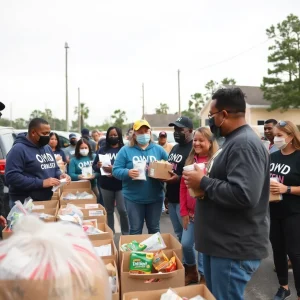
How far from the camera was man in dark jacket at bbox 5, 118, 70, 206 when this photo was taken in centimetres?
365

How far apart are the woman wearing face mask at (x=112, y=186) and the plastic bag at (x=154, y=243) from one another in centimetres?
217

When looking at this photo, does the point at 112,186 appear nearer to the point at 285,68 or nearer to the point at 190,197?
the point at 190,197

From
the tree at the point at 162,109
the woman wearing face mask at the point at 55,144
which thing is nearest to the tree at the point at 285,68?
the woman wearing face mask at the point at 55,144

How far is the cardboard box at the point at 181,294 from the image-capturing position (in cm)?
207

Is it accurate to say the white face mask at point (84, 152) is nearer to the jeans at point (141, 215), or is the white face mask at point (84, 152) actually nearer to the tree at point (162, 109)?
the jeans at point (141, 215)

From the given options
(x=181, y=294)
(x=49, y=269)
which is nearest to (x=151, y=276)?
(x=181, y=294)

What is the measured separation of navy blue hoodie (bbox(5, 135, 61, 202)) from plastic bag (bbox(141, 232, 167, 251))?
4.85 feet

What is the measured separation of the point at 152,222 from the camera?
166 inches

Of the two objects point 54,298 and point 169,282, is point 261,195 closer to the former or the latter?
point 169,282

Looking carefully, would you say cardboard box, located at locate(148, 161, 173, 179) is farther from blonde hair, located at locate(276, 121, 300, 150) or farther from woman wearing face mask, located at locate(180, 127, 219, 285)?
blonde hair, located at locate(276, 121, 300, 150)

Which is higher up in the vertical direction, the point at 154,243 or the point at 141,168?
the point at 141,168

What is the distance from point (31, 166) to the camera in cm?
374

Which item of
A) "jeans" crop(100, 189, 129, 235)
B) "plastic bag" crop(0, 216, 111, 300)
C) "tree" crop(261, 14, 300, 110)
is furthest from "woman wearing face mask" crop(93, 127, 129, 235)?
"tree" crop(261, 14, 300, 110)

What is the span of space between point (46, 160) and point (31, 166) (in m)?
0.23
